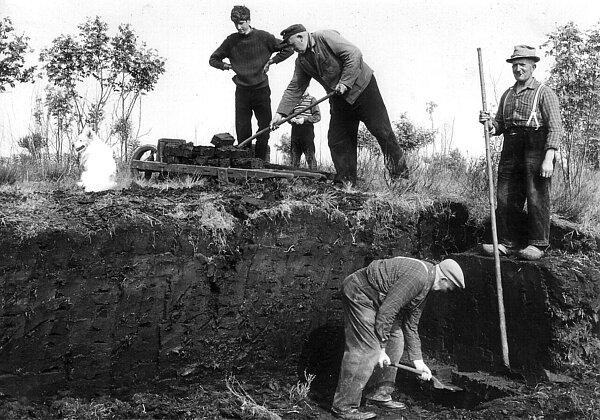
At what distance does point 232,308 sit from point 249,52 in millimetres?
3840

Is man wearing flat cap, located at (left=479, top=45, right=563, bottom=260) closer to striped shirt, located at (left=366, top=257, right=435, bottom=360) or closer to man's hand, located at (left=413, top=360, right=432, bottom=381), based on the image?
striped shirt, located at (left=366, top=257, right=435, bottom=360)

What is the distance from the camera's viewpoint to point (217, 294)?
5797 millimetres

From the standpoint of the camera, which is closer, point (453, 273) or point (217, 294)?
point (453, 273)

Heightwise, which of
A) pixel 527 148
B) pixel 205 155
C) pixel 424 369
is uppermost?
pixel 205 155

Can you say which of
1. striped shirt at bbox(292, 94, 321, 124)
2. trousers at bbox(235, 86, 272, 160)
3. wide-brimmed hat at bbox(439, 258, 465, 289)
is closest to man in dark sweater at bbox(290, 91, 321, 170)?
striped shirt at bbox(292, 94, 321, 124)

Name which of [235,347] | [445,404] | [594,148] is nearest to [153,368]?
[235,347]

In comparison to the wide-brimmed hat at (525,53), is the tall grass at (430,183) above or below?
below

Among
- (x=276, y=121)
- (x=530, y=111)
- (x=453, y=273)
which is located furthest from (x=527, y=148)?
(x=276, y=121)

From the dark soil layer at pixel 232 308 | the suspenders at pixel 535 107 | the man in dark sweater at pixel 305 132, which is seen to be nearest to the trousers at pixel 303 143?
the man in dark sweater at pixel 305 132

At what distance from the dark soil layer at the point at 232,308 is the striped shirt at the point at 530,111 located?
113 centimetres

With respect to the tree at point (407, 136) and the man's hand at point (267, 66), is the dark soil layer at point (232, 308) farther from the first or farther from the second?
the tree at point (407, 136)

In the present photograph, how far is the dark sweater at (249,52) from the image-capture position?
27.5ft

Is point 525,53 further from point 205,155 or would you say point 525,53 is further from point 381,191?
point 205,155

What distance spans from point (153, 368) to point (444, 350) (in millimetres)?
2799
